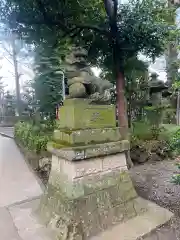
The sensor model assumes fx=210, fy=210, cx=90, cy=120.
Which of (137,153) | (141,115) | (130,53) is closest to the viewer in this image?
(130,53)

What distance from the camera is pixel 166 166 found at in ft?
18.0

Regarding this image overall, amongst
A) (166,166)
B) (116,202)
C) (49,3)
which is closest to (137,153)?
(166,166)

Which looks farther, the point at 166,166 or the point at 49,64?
the point at 49,64

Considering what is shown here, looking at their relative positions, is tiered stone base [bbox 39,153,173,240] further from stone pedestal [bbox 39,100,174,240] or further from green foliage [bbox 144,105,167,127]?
green foliage [bbox 144,105,167,127]

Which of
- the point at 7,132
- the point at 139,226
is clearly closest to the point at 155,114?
the point at 139,226

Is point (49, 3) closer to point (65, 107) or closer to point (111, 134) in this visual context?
point (65, 107)

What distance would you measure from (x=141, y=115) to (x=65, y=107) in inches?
213

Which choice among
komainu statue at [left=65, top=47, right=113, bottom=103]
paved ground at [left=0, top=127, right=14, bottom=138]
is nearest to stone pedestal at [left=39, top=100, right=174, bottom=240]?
komainu statue at [left=65, top=47, right=113, bottom=103]

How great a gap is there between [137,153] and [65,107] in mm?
3678

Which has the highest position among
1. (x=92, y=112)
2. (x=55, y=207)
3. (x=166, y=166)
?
(x=92, y=112)

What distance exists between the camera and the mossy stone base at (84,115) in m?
2.50

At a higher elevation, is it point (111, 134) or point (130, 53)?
point (130, 53)

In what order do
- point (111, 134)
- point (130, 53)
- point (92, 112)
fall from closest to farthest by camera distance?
point (92, 112)
point (111, 134)
point (130, 53)

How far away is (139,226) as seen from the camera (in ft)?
8.55
